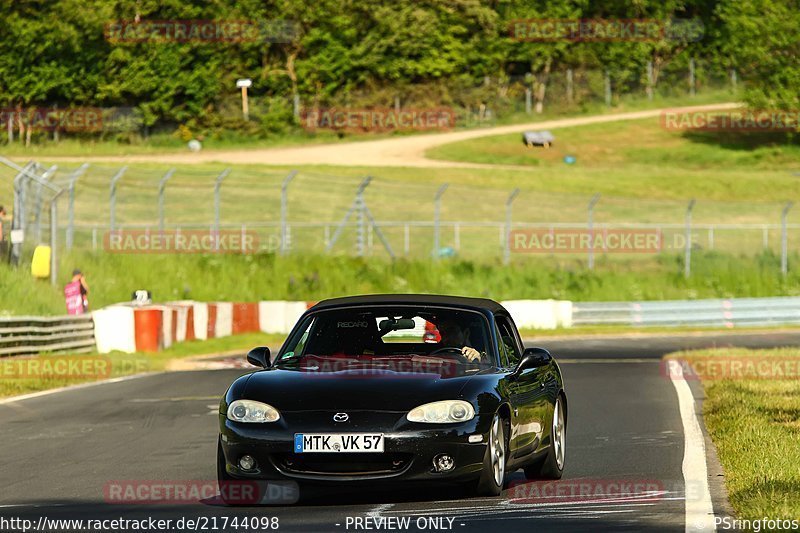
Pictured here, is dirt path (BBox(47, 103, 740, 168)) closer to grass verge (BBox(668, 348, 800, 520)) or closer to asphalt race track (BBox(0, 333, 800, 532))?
grass verge (BBox(668, 348, 800, 520))

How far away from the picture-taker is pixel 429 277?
142 feet

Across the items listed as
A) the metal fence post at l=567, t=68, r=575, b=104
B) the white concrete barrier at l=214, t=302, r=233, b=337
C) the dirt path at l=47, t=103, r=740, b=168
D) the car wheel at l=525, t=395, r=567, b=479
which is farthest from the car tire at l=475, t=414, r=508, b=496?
the metal fence post at l=567, t=68, r=575, b=104

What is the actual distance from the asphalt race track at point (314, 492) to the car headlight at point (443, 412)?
0.50 metres

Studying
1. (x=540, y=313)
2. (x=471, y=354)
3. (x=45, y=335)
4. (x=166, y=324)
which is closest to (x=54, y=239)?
(x=166, y=324)

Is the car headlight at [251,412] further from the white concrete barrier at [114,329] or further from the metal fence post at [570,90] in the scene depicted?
the metal fence post at [570,90]

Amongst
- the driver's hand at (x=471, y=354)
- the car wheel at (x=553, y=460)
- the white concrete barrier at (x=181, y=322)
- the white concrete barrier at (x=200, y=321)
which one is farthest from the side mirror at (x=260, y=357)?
the white concrete barrier at (x=200, y=321)

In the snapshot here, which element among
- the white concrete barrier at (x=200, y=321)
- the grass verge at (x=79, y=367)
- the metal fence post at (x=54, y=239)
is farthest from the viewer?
the metal fence post at (x=54, y=239)

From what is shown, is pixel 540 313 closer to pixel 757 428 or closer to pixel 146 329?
pixel 146 329

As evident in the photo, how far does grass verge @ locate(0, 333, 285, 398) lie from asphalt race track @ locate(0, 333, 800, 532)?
92 centimetres

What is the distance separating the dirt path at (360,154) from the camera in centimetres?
6588

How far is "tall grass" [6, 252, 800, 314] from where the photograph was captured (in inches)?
1507

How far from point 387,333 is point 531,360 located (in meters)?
0.99

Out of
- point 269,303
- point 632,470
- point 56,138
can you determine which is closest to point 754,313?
point 269,303

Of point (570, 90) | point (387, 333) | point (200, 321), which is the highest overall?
point (570, 90)
